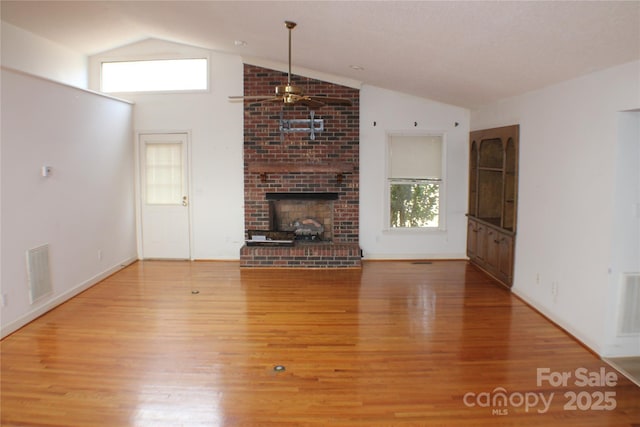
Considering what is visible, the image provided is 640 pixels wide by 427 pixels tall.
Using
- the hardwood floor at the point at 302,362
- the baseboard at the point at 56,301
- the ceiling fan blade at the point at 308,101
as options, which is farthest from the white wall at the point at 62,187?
the ceiling fan blade at the point at 308,101

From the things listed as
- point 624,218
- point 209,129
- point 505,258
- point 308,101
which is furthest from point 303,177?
point 624,218

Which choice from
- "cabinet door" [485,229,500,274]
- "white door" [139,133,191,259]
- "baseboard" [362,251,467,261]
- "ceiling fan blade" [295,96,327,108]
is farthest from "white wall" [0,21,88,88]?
"cabinet door" [485,229,500,274]

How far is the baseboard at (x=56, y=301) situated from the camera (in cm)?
443

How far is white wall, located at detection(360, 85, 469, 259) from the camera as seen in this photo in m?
7.25

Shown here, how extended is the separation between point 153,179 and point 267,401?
518cm

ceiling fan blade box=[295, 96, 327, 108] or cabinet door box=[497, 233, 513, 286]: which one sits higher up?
ceiling fan blade box=[295, 96, 327, 108]

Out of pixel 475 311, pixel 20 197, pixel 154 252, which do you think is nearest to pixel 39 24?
pixel 20 197

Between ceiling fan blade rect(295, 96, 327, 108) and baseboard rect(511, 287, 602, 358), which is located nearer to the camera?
baseboard rect(511, 287, 602, 358)

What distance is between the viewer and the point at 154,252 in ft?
24.8

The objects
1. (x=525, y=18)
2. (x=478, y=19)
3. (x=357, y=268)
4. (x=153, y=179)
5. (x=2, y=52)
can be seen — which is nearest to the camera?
(x=525, y=18)

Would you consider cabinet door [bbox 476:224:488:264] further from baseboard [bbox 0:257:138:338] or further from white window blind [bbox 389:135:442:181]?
baseboard [bbox 0:257:138:338]

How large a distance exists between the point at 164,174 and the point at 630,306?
20.7 feet

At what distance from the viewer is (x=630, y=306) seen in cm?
381

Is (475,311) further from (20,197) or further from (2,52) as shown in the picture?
(2,52)
